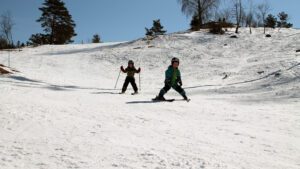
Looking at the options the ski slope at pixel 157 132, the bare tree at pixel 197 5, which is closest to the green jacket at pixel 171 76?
the ski slope at pixel 157 132

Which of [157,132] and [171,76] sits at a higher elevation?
[171,76]

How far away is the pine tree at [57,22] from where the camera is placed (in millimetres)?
49500

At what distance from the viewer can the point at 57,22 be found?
50500 mm

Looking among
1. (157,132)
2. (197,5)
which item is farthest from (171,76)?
(197,5)

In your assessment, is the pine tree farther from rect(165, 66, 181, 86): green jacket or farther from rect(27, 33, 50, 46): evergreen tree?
rect(165, 66, 181, 86): green jacket

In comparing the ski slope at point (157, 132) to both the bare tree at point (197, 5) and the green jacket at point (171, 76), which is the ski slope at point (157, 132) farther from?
the bare tree at point (197, 5)

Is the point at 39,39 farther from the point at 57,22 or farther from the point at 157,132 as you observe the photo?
the point at 157,132

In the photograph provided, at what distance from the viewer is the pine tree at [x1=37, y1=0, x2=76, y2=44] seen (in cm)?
4950

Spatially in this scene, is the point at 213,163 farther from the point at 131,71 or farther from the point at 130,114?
the point at 131,71

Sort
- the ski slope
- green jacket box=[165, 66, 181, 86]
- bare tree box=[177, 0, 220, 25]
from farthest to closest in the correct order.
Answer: bare tree box=[177, 0, 220, 25], green jacket box=[165, 66, 181, 86], the ski slope

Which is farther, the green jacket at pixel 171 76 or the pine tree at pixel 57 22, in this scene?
the pine tree at pixel 57 22

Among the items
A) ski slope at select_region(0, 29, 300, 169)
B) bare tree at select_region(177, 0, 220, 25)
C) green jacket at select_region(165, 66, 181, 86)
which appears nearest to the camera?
ski slope at select_region(0, 29, 300, 169)

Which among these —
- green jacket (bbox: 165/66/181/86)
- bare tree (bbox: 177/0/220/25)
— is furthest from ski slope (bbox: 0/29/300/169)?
bare tree (bbox: 177/0/220/25)

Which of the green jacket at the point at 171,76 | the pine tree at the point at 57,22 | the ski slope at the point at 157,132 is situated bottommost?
the ski slope at the point at 157,132
